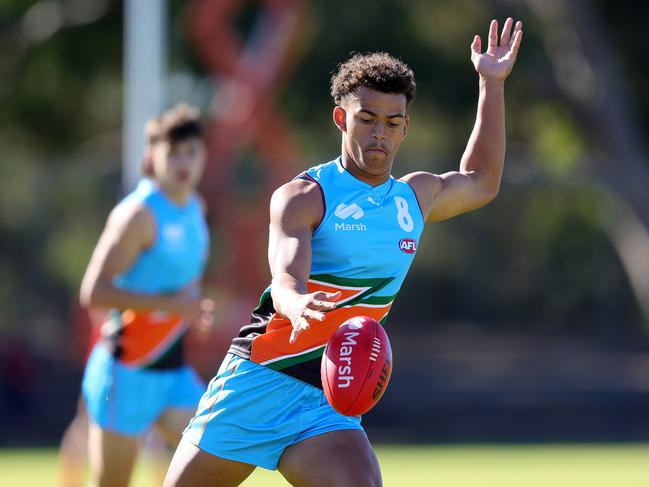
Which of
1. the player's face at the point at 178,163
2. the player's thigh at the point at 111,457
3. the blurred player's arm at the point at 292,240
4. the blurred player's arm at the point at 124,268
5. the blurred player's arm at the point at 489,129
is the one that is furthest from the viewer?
the player's face at the point at 178,163

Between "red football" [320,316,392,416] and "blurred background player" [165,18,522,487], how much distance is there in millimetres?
263

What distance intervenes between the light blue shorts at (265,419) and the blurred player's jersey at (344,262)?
6 centimetres

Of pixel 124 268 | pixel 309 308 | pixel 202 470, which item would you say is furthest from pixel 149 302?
pixel 309 308

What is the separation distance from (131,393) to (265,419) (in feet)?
7.39

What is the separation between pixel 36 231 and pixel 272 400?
23740mm

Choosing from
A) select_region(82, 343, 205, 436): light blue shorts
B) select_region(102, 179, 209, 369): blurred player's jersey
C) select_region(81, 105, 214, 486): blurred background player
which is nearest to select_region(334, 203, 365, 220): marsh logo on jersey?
select_region(81, 105, 214, 486): blurred background player

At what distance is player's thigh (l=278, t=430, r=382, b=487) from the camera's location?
462 centimetres

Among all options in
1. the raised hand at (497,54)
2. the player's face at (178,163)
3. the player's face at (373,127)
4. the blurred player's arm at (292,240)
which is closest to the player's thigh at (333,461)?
the blurred player's arm at (292,240)

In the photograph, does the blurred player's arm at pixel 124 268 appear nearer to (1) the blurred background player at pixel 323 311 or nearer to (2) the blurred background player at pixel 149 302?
(2) the blurred background player at pixel 149 302

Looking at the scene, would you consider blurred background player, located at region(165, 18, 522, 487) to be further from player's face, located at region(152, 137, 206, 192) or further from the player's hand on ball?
player's face, located at region(152, 137, 206, 192)

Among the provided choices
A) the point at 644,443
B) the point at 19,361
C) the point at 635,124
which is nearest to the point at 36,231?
the point at 19,361

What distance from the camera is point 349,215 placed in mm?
4777

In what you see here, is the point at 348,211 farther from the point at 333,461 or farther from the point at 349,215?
the point at 333,461

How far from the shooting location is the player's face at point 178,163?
7.20m
